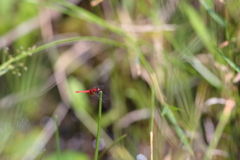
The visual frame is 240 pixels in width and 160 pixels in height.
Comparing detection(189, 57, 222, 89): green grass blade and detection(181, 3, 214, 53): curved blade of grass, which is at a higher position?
detection(181, 3, 214, 53): curved blade of grass

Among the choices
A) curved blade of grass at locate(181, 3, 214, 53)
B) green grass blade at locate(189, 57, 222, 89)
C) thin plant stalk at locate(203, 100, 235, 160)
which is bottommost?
thin plant stalk at locate(203, 100, 235, 160)

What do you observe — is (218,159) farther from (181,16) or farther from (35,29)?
(35,29)

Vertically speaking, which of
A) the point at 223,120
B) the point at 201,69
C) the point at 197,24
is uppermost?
the point at 197,24

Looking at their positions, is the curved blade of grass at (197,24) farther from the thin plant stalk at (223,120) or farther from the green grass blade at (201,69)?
the thin plant stalk at (223,120)

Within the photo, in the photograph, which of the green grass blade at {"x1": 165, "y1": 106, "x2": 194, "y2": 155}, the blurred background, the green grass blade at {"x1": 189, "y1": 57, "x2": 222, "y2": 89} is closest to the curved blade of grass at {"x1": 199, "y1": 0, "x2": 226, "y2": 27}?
the blurred background

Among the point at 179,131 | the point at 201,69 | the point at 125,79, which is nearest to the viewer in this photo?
the point at 179,131

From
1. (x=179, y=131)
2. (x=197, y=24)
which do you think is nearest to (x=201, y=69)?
(x=197, y=24)

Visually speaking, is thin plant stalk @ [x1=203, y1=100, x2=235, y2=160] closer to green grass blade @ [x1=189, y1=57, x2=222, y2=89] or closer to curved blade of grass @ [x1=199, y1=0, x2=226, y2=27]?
green grass blade @ [x1=189, y1=57, x2=222, y2=89]

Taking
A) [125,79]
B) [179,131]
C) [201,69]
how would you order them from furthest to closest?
[125,79] → [201,69] → [179,131]

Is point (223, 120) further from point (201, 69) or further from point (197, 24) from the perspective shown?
point (197, 24)

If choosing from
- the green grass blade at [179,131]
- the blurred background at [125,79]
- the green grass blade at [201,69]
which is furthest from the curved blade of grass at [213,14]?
the green grass blade at [179,131]
